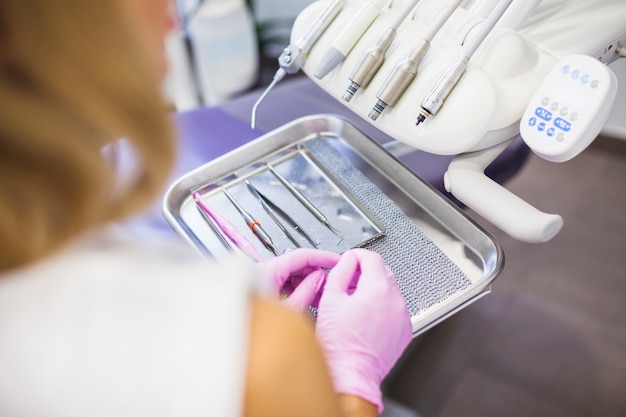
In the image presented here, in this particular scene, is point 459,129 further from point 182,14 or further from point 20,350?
point 182,14

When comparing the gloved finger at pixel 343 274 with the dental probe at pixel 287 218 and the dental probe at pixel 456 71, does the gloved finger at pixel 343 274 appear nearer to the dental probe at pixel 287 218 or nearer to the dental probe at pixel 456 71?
the dental probe at pixel 287 218

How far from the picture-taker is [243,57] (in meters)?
1.78

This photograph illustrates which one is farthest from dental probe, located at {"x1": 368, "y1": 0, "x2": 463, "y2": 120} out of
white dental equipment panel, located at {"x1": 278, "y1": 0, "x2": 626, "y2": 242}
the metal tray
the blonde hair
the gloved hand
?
the blonde hair

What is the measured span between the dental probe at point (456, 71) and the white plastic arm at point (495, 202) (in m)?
0.09

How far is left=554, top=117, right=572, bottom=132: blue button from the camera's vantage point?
62 centimetres

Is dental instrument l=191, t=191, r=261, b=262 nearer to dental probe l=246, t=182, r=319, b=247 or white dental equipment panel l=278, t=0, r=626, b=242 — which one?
dental probe l=246, t=182, r=319, b=247

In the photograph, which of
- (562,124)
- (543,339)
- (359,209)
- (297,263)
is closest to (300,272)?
(297,263)

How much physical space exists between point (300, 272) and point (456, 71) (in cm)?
31

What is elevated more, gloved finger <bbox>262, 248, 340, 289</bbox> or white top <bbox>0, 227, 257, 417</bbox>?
white top <bbox>0, 227, 257, 417</bbox>

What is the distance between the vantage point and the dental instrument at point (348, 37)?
75cm

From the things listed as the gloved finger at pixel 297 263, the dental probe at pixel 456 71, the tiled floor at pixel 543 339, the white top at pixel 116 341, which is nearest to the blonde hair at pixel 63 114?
the white top at pixel 116 341

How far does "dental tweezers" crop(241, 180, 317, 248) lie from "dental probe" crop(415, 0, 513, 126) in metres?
0.21

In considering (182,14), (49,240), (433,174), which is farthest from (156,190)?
(182,14)

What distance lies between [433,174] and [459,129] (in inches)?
8.4
